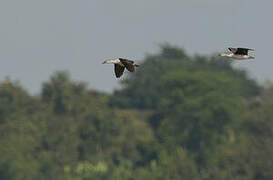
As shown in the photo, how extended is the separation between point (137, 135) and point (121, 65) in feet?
224

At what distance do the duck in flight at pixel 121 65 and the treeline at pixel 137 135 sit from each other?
5691 cm

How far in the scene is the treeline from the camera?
8519 cm

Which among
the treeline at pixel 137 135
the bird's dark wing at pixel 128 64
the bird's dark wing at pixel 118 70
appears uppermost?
the bird's dark wing at pixel 128 64

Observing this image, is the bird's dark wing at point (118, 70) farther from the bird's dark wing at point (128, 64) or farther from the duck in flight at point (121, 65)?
the bird's dark wing at point (128, 64)

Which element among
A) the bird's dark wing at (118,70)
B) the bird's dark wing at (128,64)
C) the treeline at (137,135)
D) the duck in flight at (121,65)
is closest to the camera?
the bird's dark wing at (128,64)

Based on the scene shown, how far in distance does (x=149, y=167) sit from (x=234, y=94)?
21.5m

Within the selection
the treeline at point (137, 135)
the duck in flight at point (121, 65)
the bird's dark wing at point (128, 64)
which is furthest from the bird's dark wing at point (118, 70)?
the treeline at point (137, 135)

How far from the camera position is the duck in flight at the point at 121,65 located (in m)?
25.0

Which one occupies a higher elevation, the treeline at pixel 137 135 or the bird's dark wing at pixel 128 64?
the bird's dark wing at pixel 128 64

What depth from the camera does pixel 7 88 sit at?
91.6 m

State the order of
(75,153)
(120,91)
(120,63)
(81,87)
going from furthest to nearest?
1. (120,91)
2. (81,87)
3. (75,153)
4. (120,63)

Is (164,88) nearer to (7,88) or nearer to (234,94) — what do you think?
(234,94)

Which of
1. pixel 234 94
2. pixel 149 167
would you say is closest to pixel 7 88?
pixel 149 167

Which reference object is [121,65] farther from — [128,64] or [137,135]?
[137,135]
